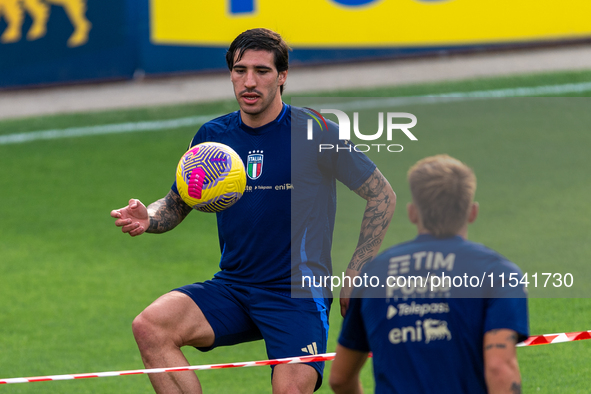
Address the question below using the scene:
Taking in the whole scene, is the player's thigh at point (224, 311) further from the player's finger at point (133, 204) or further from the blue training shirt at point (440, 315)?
the blue training shirt at point (440, 315)

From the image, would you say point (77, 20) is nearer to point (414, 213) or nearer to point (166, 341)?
point (166, 341)

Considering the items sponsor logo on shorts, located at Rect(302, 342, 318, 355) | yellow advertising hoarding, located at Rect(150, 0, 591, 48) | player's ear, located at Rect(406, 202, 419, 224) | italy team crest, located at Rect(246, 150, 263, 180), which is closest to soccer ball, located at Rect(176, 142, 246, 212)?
italy team crest, located at Rect(246, 150, 263, 180)

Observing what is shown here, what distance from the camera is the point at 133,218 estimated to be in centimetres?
545

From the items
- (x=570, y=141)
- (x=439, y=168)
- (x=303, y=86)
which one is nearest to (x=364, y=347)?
(x=439, y=168)

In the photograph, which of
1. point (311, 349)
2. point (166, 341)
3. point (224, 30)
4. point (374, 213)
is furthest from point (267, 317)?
point (224, 30)

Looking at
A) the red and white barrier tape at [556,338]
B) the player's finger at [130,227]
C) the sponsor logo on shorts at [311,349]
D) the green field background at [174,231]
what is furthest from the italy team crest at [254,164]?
the red and white barrier tape at [556,338]

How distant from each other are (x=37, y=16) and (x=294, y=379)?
1142 centimetres

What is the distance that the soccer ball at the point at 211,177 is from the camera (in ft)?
17.3

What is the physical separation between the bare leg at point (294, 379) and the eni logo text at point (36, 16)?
11.1 m

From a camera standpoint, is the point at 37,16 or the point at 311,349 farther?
the point at 37,16

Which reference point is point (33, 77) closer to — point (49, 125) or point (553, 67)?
point (49, 125)

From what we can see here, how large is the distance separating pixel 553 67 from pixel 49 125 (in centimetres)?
897

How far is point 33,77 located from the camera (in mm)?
15234

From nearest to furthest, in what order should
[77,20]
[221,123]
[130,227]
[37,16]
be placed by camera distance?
[130,227] < [221,123] < [37,16] < [77,20]
